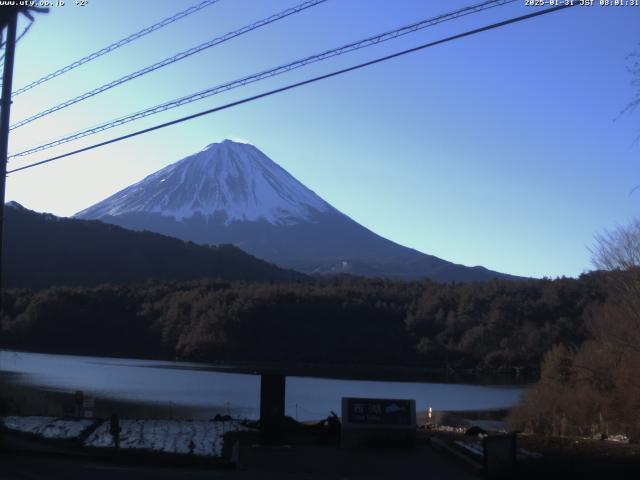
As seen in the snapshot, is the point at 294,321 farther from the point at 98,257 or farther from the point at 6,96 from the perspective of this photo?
the point at 6,96

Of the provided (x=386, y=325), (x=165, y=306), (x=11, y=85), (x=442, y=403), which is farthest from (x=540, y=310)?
(x=11, y=85)

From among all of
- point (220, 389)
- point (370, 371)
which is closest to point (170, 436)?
point (220, 389)

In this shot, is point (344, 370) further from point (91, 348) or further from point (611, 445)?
point (611, 445)

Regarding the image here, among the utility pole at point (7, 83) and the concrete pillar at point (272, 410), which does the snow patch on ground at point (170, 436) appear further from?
the utility pole at point (7, 83)

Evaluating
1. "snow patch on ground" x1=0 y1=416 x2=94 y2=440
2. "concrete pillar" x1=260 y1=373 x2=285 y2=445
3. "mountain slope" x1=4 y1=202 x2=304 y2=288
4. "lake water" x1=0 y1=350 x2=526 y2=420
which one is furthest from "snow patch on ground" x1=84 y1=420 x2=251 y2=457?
"mountain slope" x1=4 y1=202 x2=304 y2=288

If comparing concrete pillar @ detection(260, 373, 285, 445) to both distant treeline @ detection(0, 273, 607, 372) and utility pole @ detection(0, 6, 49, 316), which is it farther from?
distant treeline @ detection(0, 273, 607, 372)
